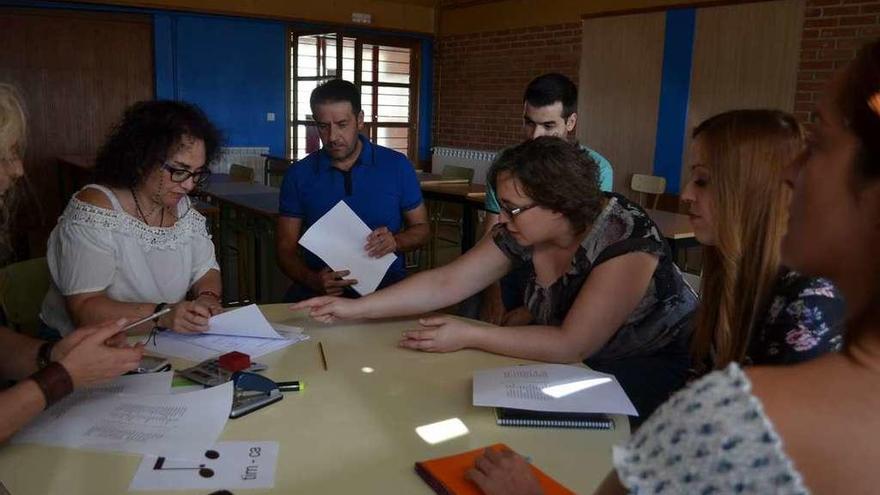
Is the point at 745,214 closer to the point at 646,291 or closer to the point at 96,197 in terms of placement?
the point at 646,291

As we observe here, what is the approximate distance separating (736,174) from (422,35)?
811cm

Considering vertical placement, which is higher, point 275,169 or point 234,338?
point 275,169

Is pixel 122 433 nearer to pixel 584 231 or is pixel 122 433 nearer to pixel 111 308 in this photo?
pixel 111 308

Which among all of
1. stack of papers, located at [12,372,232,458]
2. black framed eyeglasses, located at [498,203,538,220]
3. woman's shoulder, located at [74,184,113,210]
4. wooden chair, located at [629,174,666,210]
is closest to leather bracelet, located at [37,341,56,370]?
stack of papers, located at [12,372,232,458]

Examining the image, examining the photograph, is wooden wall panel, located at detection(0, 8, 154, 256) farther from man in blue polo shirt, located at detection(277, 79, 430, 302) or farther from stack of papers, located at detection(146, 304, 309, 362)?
stack of papers, located at detection(146, 304, 309, 362)

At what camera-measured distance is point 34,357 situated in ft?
5.08

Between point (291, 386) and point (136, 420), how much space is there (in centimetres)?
33

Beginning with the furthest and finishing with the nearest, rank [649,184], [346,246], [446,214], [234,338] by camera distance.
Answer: [446,214]
[649,184]
[346,246]
[234,338]

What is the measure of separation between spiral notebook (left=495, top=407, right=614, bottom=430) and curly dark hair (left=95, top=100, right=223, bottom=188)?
52.9 inches

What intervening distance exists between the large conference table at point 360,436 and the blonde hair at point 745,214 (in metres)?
0.33

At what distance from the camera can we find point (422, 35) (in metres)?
9.09

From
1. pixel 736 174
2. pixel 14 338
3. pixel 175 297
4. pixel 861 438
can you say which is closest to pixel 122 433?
pixel 14 338

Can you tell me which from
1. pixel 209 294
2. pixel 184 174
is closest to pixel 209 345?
pixel 209 294

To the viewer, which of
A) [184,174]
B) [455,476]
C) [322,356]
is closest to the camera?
[455,476]
